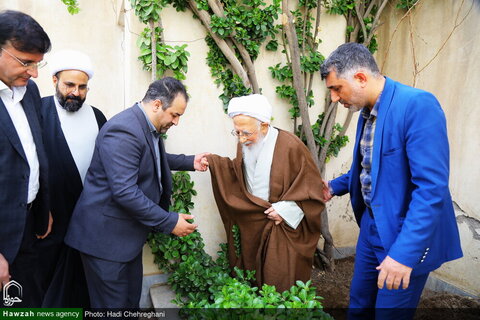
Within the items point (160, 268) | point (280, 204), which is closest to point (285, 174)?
point (280, 204)

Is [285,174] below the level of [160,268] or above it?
above

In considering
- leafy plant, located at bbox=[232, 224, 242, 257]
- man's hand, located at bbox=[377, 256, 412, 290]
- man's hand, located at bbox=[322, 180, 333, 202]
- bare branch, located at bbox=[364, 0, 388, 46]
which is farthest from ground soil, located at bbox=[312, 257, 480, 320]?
bare branch, located at bbox=[364, 0, 388, 46]

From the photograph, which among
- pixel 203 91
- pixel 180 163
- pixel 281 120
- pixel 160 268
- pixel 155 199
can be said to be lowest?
pixel 160 268

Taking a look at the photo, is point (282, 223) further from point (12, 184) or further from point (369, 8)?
point (369, 8)

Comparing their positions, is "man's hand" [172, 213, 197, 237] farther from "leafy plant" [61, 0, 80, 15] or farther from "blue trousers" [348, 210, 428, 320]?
"leafy plant" [61, 0, 80, 15]

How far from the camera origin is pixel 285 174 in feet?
8.64

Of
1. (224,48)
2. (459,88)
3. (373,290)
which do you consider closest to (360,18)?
(459,88)

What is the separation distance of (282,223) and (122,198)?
4.00 feet

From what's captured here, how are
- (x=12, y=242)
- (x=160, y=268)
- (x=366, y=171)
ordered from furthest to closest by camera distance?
(x=160, y=268), (x=366, y=171), (x=12, y=242)

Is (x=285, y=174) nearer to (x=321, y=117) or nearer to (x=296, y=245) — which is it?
(x=296, y=245)

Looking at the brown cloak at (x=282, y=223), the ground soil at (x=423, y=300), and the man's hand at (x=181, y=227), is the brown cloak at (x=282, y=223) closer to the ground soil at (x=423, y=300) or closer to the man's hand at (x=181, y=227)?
the man's hand at (x=181, y=227)

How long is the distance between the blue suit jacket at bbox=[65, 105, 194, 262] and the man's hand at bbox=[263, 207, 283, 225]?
74 cm

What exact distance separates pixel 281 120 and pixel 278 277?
1594mm

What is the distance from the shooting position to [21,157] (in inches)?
74.5
